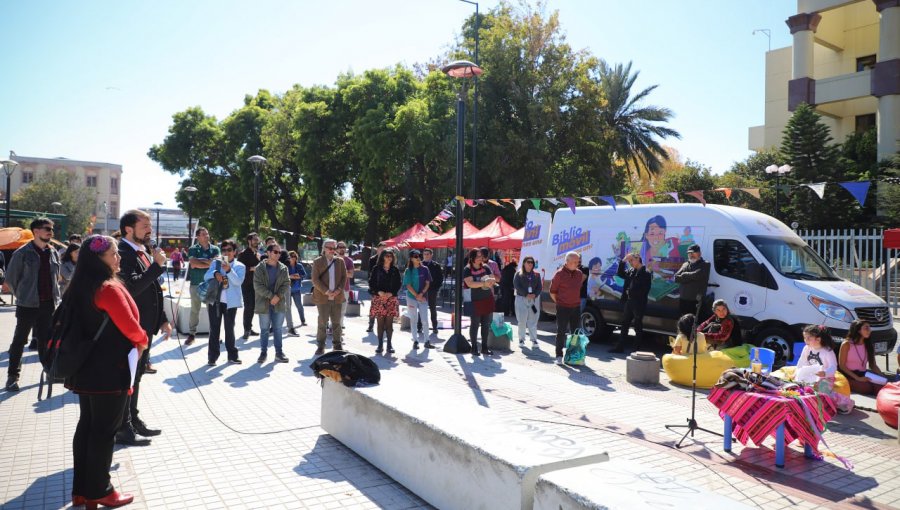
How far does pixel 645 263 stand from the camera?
1174 cm

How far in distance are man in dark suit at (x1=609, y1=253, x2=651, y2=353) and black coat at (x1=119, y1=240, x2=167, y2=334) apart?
8.11 meters

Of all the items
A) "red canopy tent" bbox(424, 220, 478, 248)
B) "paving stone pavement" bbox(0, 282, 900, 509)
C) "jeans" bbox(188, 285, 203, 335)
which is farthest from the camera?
"red canopy tent" bbox(424, 220, 478, 248)

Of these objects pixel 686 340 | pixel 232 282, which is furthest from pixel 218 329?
pixel 686 340

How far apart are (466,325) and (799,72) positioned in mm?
27487

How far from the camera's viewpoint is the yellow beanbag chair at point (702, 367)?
8.48 m

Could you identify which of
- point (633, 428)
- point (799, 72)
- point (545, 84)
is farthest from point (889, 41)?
point (633, 428)

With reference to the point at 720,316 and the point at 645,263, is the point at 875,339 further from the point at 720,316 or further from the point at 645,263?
the point at 645,263

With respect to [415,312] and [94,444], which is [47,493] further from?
[415,312]

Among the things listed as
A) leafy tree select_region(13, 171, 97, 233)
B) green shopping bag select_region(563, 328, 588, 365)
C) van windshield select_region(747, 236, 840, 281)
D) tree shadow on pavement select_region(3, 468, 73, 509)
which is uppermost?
leafy tree select_region(13, 171, 97, 233)

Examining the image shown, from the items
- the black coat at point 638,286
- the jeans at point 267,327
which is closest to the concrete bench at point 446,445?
the jeans at point 267,327

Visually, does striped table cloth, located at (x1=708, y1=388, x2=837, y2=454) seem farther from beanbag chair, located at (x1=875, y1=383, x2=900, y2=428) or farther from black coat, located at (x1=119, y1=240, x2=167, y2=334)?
black coat, located at (x1=119, y1=240, x2=167, y2=334)

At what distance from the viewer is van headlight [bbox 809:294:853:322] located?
9203mm

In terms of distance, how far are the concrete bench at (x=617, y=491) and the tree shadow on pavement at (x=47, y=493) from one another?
11.0 feet

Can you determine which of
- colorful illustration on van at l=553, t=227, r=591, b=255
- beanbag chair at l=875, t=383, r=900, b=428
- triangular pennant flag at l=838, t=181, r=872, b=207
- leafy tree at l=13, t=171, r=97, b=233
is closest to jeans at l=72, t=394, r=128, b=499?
beanbag chair at l=875, t=383, r=900, b=428
